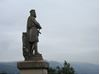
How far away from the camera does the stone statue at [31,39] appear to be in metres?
19.1

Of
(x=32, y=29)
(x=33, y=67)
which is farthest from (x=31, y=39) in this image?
(x=33, y=67)

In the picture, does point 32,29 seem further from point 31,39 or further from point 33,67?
point 33,67

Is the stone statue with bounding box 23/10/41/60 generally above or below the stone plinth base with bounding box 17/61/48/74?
above

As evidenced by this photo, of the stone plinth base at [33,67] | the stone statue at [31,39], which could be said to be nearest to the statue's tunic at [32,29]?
the stone statue at [31,39]

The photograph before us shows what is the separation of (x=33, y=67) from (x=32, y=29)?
1847 millimetres

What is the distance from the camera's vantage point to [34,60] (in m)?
18.9

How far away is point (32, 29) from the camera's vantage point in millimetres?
19359

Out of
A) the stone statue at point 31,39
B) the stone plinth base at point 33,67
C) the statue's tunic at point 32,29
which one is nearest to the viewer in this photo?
the stone plinth base at point 33,67

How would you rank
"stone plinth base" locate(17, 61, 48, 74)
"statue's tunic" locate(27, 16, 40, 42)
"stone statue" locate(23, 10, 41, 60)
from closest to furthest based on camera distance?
1. "stone plinth base" locate(17, 61, 48, 74)
2. "stone statue" locate(23, 10, 41, 60)
3. "statue's tunic" locate(27, 16, 40, 42)

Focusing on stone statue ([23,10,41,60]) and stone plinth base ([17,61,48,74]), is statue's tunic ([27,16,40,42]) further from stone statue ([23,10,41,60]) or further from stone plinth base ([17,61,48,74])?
stone plinth base ([17,61,48,74])

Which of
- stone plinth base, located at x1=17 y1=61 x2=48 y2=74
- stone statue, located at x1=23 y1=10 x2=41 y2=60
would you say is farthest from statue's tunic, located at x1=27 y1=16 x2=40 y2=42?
stone plinth base, located at x1=17 y1=61 x2=48 y2=74

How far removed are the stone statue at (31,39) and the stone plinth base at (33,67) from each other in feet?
1.43

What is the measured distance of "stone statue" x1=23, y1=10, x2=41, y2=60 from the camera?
19.1 meters

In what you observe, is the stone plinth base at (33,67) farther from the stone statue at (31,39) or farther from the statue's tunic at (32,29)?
the statue's tunic at (32,29)
